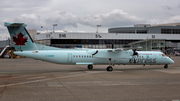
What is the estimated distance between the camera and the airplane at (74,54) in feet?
68.8

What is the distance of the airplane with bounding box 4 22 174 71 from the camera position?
20973mm

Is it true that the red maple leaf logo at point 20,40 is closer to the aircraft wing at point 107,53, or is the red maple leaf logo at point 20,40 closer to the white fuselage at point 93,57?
the white fuselage at point 93,57

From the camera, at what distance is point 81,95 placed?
10.8 meters

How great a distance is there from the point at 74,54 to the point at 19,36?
6.92 meters

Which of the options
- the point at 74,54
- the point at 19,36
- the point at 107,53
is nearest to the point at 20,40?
the point at 19,36

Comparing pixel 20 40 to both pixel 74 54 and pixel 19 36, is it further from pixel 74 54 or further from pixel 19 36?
pixel 74 54

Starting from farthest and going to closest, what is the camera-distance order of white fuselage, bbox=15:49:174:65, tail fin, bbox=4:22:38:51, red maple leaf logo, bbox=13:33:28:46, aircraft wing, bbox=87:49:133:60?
aircraft wing, bbox=87:49:133:60 → white fuselage, bbox=15:49:174:65 → red maple leaf logo, bbox=13:33:28:46 → tail fin, bbox=4:22:38:51

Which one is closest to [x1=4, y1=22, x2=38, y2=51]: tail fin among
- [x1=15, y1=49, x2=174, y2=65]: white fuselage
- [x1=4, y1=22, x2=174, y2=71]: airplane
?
[x1=4, y1=22, x2=174, y2=71]: airplane

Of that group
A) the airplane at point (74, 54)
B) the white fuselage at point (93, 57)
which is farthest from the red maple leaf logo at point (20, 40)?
the white fuselage at point (93, 57)

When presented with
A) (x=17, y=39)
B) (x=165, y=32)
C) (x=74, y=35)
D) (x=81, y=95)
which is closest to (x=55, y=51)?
(x=17, y=39)

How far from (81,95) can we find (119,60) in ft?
49.3

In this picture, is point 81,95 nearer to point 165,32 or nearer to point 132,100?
point 132,100

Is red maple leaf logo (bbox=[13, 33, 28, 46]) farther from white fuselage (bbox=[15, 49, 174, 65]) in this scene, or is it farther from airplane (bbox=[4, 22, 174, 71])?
white fuselage (bbox=[15, 49, 174, 65])

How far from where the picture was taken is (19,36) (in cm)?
2092
